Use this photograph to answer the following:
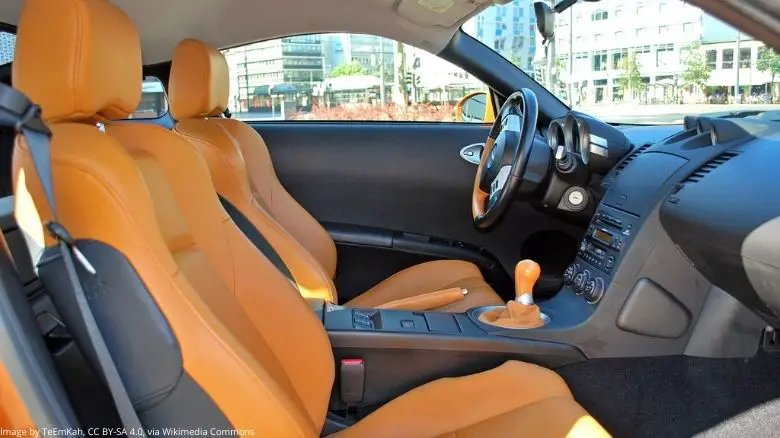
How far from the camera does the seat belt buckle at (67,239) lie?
92 cm

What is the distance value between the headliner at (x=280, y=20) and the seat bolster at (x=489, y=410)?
125 cm

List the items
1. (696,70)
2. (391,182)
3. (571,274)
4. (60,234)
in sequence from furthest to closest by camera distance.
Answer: (391,182) < (696,70) < (571,274) < (60,234)

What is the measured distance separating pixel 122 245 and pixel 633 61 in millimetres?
1725

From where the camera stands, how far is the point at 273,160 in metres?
2.90

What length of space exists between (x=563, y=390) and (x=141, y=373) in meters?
0.88

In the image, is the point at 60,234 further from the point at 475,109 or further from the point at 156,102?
the point at 475,109

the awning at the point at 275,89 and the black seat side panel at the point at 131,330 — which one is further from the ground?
the awning at the point at 275,89

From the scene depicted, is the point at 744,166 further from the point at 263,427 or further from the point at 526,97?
the point at 263,427

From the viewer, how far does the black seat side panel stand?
3.24 feet

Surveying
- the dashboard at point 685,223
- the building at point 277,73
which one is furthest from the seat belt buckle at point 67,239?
the building at point 277,73

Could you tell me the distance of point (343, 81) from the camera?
290 centimetres

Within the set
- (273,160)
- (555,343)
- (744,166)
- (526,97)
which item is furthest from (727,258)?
(273,160)

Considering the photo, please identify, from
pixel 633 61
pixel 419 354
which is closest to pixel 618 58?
pixel 633 61

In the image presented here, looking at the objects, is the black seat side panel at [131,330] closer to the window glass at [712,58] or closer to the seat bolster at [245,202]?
the seat bolster at [245,202]
